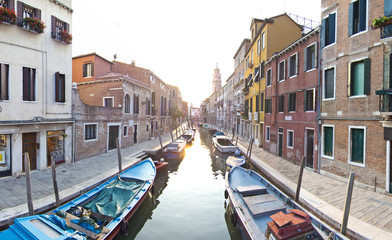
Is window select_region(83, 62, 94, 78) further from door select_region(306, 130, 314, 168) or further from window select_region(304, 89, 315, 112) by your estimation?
door select_region(306, 130, 314, 168)

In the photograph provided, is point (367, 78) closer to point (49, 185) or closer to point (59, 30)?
point (49, 185)

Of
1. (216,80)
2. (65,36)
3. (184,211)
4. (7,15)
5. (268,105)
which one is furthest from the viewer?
(216,80)

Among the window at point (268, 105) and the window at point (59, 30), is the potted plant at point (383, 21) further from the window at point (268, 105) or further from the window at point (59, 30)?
the window at point (59, 30)

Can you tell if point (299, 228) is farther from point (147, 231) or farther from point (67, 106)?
point (67, 106)

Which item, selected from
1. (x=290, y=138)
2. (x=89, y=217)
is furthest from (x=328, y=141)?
(x=89, y=217)

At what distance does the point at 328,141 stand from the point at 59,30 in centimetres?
1671

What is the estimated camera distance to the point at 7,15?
350 inches

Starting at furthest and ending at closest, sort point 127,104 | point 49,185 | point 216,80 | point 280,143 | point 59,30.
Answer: point 216,80 < point 127,104 < point 280,143 < point 59,30 < point 49,185

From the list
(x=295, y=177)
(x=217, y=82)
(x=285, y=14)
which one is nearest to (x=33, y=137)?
(x=295, y=177)

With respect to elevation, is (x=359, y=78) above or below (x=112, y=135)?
above

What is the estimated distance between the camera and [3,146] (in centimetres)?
943

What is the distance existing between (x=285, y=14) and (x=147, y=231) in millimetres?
20953

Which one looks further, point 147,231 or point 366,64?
point 366,64

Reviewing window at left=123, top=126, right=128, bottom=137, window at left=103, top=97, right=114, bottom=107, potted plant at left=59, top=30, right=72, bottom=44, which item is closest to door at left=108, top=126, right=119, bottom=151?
window at left=123, top=126, right=128, bottom=137
